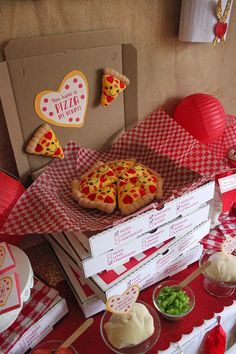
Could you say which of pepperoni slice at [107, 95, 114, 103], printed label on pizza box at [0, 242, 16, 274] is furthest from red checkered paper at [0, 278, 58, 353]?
pepperoni slice at [107, 95, 114, 103]

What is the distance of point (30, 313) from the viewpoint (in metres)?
0.72

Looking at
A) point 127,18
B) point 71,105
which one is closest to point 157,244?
Result: point 71,105

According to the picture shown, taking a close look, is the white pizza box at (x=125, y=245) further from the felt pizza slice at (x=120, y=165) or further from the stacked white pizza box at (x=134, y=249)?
the felt pizza slice at (x=120, y=165)

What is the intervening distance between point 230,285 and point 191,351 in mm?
188

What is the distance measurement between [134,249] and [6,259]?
292mm

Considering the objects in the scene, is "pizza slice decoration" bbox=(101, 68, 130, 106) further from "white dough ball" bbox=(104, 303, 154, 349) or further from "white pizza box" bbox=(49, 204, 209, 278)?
"white dough ball" bbox=(104, 303, 154, 349)

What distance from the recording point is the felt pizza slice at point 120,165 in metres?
0.85

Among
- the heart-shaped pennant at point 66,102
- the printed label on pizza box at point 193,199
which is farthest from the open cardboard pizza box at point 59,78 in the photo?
the printed label on pizza box at point 193,199

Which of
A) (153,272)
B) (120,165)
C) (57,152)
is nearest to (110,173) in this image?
(120,165)

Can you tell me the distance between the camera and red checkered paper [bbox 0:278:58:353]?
0.67m

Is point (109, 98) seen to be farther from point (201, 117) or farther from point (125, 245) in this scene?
point (125, 245)

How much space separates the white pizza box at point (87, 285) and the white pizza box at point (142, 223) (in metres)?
0.12

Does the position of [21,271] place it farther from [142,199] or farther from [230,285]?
[230,285]

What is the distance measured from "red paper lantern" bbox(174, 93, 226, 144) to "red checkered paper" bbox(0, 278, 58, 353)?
2.05ft
